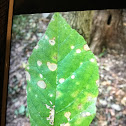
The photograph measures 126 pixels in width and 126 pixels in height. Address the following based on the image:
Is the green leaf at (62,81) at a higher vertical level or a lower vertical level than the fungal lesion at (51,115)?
higher

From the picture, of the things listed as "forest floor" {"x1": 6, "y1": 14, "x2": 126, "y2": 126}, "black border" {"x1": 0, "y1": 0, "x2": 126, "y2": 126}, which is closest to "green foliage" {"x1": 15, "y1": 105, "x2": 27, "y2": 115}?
"forest floor" {"x1": 6, "y1": 14, "x2": 126, "y2": 126}

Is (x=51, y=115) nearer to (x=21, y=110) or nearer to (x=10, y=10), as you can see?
(x=21, y=110)

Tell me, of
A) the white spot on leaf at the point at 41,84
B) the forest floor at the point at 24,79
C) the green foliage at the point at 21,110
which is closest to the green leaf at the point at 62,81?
the white spot on leaf at the point at 41,84

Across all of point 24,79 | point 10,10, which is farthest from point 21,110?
point 10,10

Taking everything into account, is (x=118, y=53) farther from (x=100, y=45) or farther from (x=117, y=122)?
(x=117, y=122)

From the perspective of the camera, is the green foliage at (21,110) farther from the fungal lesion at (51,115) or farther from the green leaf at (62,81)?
the fungal lesion at (51,115)

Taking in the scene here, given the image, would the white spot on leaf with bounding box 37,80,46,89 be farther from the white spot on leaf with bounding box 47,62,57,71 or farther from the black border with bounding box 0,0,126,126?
the black border with bounding box 0,0,126,126
